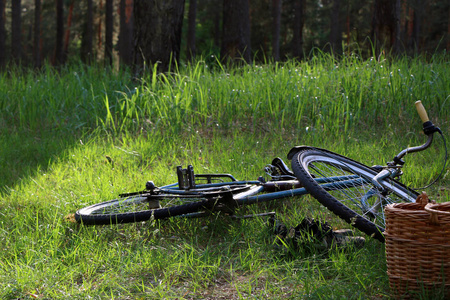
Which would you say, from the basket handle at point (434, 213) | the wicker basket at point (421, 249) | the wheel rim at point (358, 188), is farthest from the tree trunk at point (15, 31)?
the basket handle at point (434, 213)

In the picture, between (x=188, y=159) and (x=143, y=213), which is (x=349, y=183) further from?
(x=188, y=159)

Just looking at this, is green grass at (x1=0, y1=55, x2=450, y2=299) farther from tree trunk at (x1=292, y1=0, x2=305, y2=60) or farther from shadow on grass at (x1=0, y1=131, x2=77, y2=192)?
tree trunk at (x1=292, y1=0, x2=305, y2=60)

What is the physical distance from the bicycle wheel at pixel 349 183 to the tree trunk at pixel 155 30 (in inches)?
177

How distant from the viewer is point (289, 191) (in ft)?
11.1

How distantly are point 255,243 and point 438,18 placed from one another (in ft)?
115

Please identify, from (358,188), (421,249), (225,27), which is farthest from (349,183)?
(225,27)

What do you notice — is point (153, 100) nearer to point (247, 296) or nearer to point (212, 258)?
point (212, 258)

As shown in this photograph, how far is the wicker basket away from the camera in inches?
88.3

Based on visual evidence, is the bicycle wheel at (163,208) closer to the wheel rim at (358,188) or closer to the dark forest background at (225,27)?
the wheel rim at (358,188)

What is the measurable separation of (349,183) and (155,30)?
512 cm

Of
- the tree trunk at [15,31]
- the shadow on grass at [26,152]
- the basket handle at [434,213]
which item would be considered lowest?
the shadow on grass at [26,152]

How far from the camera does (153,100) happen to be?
6.34m

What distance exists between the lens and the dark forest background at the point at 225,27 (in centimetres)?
864

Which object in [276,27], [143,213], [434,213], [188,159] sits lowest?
[188,159]
